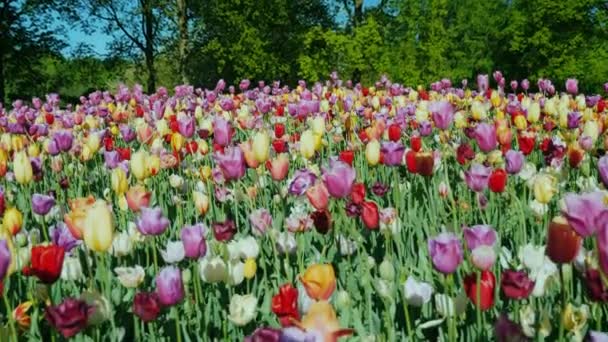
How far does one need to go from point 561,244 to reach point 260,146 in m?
1.88

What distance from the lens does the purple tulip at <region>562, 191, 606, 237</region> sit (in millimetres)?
1465

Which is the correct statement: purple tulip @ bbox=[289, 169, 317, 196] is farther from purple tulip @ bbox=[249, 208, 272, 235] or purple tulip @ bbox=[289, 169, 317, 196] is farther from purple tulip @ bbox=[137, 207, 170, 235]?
purple tulip @ bbox=[137, 207, 170, 235]

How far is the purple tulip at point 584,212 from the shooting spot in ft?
4.81

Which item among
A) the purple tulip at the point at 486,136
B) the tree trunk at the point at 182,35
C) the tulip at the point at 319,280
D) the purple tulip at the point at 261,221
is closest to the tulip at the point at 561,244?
the tulip at the point at 319,280

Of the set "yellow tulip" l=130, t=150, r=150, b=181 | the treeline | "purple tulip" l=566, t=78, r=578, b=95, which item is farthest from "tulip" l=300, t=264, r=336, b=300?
the treeline

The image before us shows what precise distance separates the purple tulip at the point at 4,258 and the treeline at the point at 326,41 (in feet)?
50.7

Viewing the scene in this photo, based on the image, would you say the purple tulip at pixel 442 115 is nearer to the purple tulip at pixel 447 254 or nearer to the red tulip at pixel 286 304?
the purple tulip at pixel 447 254

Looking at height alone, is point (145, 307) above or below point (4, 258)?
below

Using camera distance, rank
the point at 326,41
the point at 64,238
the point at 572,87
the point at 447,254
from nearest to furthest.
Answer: the point at 447,254, the point at 64,238, the point at 572,87, the point at 326,41

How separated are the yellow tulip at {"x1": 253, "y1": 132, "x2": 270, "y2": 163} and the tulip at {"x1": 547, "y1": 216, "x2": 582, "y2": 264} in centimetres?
183

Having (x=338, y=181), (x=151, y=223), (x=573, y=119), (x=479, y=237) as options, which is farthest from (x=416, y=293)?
(x=573, y=119)

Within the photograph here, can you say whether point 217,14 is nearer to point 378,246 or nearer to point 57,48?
point 57,48

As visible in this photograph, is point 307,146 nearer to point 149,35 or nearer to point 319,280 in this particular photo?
point 319,280

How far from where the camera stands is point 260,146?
3.20 meters
